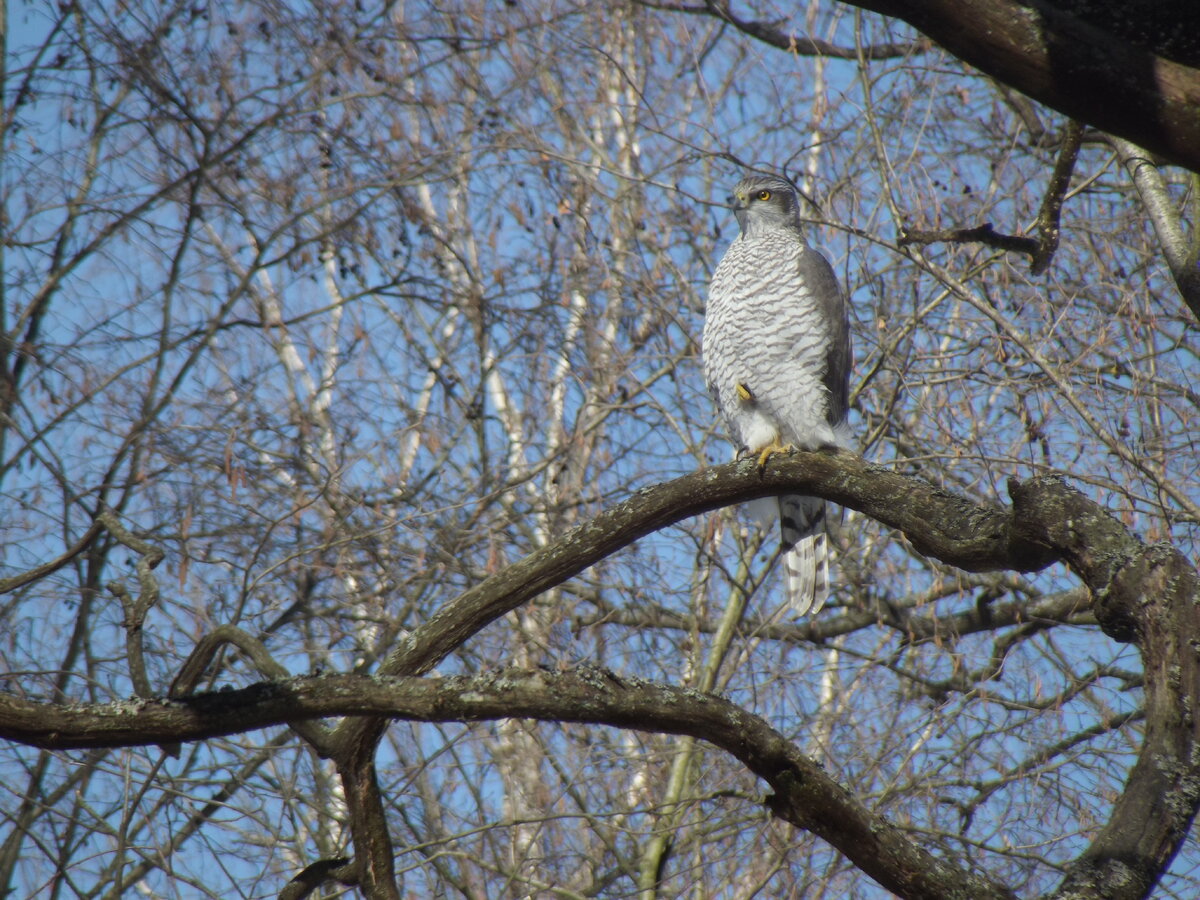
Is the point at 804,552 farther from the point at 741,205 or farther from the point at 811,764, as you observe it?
the point at 811,764

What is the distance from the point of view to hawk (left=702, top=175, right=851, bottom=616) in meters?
4.82

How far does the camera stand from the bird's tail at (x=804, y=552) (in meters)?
4.78

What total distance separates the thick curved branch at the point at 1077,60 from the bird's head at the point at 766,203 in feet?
10.7

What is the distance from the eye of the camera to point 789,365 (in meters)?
4.82

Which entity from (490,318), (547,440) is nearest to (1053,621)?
(547,440)

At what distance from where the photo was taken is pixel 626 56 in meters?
7.52

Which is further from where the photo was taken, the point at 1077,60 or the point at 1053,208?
the point at 1053,208

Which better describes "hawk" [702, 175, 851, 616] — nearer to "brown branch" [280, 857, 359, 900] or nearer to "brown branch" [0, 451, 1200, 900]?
"brown branch" [0, 451, 1200, 900]

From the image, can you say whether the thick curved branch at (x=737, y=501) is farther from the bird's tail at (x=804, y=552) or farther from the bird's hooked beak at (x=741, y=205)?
the bird's hooked beak at (x=741, y=205)

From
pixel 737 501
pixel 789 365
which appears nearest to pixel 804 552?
pixel 789 365


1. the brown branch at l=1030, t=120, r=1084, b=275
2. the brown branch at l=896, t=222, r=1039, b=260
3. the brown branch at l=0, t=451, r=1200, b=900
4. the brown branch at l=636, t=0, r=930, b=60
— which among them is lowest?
the brown branch at l=0, t=451, r=1200, b=900

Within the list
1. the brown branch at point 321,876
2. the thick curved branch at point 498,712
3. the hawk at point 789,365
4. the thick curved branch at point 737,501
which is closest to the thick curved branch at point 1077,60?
the thick curved branch at point 737,501

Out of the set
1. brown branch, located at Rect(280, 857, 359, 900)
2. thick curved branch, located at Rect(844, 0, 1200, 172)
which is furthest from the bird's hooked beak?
brown branch, located at Rect(280, 857, 359, 900)

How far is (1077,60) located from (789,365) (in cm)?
284
